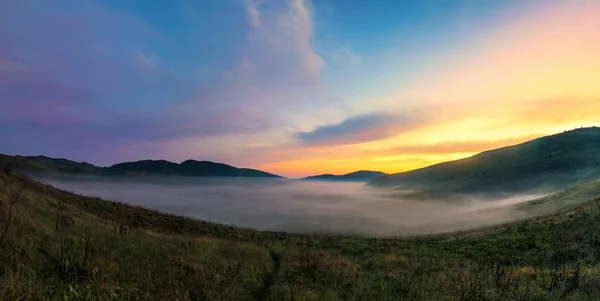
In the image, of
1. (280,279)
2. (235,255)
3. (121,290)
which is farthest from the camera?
(235,255)

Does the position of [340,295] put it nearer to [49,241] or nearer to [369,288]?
[369,288]

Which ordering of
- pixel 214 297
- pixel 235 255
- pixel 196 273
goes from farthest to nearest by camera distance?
1. pixel 235 255
2. pixel 196 273
3. pixel 214 297

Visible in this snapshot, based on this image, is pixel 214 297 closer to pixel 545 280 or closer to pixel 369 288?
pixel 369 288

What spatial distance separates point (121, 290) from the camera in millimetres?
6000

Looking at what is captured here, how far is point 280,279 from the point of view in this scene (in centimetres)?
1059

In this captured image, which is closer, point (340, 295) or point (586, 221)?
point (340, 295)

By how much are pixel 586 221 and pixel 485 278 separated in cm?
1955

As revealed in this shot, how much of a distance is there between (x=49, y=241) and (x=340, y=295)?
27.7 ft

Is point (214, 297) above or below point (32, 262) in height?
below

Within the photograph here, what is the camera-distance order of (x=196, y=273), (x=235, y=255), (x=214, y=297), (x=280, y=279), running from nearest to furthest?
1. (x=214, y=297)
2. (x=196, y=273)
3. (x=280, y=279)
4. (x=235, y=255)

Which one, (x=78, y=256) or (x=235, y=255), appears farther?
(x=235, y=255)

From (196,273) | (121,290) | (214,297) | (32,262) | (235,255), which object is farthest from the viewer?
(235,255)

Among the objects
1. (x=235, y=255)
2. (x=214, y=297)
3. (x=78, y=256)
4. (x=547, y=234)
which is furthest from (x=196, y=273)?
(x=547, y=234)

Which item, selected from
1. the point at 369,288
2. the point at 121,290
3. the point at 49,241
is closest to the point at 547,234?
the point at 369,288
